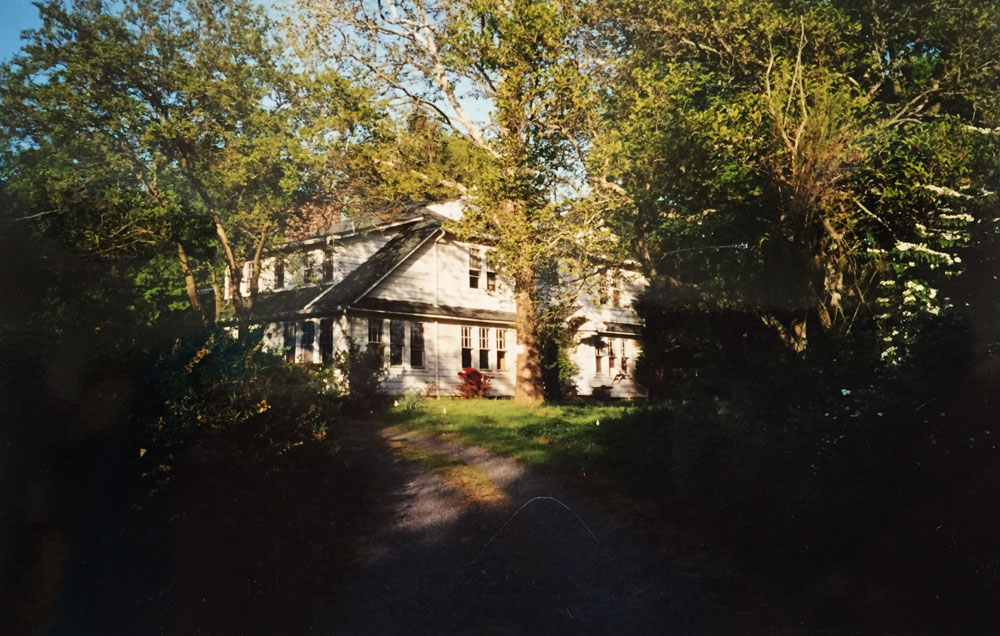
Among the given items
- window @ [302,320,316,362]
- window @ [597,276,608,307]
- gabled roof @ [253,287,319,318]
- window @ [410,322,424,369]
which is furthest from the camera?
window @ [597,276,608,307]

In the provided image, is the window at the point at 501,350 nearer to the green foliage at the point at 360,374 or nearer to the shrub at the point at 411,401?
the shrub at the point at 411,401

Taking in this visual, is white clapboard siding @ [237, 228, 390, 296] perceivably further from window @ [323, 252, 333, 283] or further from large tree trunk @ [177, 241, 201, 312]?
large tree trunk @ [177, 241, 201, 312]

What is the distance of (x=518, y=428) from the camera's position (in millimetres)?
10414

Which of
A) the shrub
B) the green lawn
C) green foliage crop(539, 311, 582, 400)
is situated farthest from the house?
green foliage crop(539, 311, 582, 400)

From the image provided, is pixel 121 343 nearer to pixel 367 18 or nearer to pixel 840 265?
pixel 367 18

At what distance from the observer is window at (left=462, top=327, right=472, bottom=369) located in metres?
9.13

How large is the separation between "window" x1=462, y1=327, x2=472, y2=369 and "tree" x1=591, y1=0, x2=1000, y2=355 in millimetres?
3353

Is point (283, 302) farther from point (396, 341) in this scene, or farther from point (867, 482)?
point (867, 482)

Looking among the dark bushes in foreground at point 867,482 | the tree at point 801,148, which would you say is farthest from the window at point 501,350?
the dark bushes in foreground at point 867,482

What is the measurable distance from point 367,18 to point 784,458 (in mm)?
7607

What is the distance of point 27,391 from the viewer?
523cm

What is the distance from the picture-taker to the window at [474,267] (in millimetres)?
11289

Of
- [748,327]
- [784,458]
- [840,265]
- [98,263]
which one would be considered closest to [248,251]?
[98,263]

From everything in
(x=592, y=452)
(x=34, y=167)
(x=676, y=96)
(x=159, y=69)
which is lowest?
(x=592, y=452)
